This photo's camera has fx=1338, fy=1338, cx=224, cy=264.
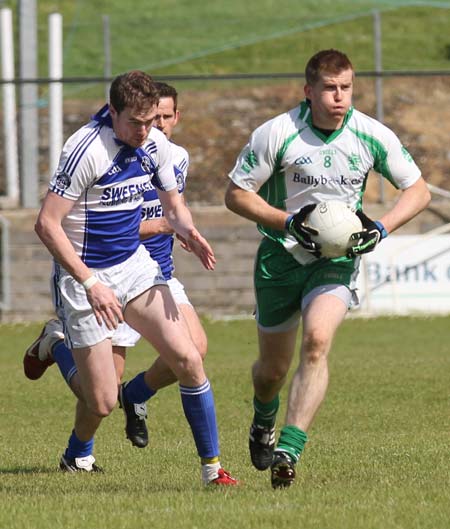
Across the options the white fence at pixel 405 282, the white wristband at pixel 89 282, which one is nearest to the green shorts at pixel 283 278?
the white wristband at pixel 89 282

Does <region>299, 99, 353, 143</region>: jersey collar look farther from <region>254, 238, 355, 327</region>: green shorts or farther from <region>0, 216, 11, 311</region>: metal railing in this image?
<region>0, 216, 11, 311</region>: metal railing

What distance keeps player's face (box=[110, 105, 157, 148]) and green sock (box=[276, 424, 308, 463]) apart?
169 cm

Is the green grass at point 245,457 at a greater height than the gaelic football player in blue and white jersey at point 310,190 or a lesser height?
lesser

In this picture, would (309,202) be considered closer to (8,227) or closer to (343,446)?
(343,446)

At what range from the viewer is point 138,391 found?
8.69 m

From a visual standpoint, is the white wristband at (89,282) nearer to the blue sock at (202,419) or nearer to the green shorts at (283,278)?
the blue sock at (202,419)

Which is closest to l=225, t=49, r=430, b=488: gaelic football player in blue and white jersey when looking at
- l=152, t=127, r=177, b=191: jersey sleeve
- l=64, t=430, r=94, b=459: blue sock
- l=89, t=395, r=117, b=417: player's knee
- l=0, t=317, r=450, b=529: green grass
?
l=152, t=127, r=177, b=191: jersey sleeve

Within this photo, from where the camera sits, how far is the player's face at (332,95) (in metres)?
7.40

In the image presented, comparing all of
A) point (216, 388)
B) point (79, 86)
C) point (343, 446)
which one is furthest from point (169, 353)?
point (79, 86)

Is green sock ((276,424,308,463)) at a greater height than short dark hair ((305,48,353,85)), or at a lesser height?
lesser

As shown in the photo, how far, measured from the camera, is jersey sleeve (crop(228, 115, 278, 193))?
24.6ft

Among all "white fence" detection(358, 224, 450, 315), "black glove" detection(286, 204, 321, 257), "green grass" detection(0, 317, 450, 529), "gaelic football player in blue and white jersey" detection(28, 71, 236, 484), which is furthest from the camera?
"white fence" detection(358, 224, 450, 315)

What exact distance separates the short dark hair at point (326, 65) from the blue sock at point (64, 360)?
226 cm

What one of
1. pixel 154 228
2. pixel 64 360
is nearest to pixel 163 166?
pixel 154 228
